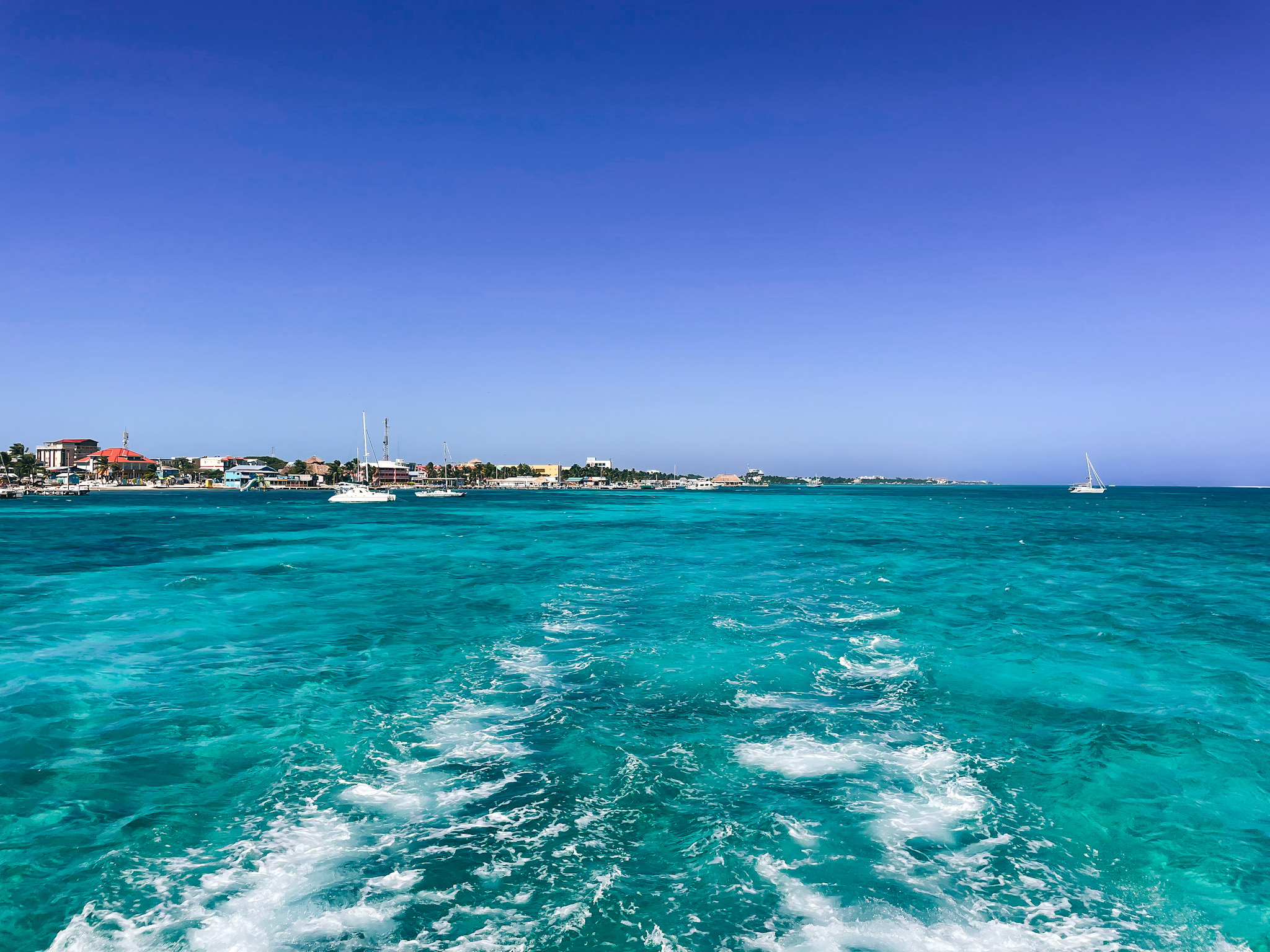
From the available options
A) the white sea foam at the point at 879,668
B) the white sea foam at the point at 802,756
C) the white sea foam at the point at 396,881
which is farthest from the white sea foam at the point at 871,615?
the white sea foam at the point at 396,881

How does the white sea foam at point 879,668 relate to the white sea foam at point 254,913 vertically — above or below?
below


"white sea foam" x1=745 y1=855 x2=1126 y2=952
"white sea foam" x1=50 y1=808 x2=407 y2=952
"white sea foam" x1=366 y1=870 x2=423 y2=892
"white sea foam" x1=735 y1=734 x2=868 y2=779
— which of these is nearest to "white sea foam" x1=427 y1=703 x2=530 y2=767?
"white sea foam" x1=50 y1=808 x2=407 y2=952

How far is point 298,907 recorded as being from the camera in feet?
22.5

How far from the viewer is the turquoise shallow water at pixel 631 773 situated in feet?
22.4

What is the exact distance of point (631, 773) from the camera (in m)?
10.0

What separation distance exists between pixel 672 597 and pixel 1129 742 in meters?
16.3

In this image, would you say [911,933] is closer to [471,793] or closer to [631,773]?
[631,773]

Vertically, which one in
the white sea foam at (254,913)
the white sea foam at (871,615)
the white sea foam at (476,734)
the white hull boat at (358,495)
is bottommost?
the white sea foam at (871,615)

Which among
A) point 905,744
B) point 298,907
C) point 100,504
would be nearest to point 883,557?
point 905,744

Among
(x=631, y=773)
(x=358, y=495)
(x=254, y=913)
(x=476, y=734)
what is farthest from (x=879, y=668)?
(x=358, y=495)

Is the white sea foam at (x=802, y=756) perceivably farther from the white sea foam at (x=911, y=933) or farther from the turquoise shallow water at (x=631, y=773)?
the white sea foam at (x=911, y=933)

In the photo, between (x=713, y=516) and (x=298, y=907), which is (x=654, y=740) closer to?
(x=298, y=907)

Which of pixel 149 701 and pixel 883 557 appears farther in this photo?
pixel 883 557

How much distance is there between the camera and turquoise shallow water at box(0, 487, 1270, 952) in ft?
22.4
